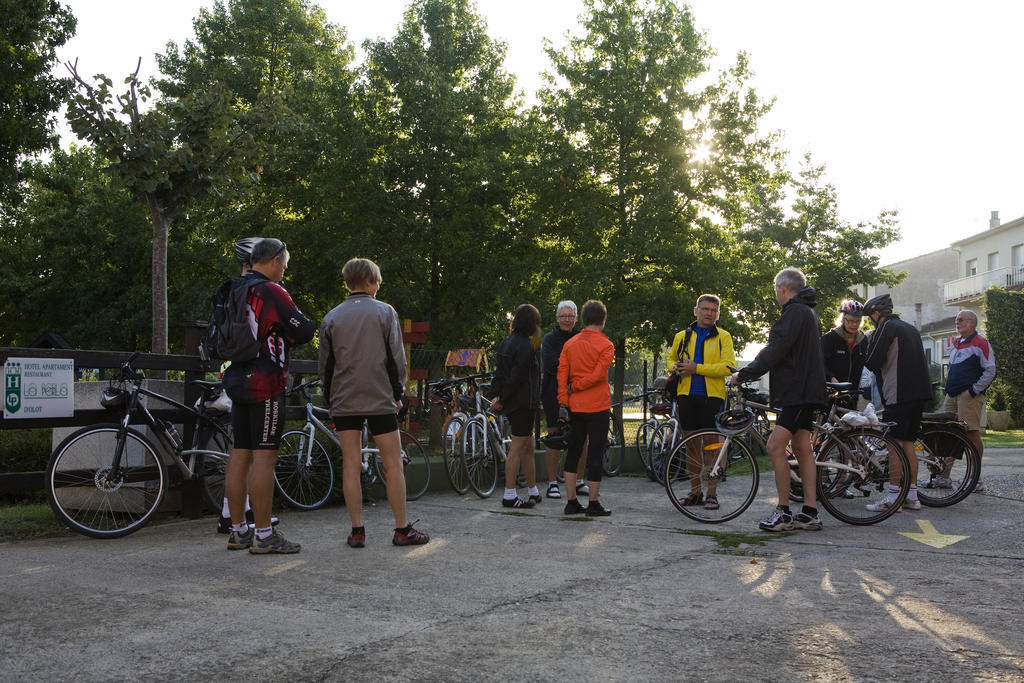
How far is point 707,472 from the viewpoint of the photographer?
24.6 ft

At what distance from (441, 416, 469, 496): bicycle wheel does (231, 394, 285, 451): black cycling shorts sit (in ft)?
10.7

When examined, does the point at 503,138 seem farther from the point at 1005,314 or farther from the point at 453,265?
the point at 1005,314

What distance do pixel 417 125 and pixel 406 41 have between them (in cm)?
304

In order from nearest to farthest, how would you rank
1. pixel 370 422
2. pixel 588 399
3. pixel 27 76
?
1. pixel 370 422
2. pixel 588 399
3. pixel 27 76

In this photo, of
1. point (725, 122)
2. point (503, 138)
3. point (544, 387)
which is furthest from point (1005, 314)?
point (544, 387)

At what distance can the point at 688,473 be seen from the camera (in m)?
7.54

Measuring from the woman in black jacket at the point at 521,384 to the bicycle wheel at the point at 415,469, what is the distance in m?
0.81

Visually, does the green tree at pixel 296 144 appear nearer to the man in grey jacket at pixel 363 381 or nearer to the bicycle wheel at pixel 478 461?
the bicycle wheel at pixel 478 461

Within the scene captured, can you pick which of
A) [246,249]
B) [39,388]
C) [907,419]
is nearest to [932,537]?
[907,419]

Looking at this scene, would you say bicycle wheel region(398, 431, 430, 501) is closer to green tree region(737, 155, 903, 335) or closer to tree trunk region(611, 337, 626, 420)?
tree trunk region(611, 337, 626, 420)

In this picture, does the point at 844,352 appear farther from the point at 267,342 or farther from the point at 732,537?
the point at 267,342

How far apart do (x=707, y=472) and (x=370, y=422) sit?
292cm

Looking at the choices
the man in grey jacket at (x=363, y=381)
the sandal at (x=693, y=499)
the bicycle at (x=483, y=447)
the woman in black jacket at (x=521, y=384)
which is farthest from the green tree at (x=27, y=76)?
the sandal at (x=693, y=499)

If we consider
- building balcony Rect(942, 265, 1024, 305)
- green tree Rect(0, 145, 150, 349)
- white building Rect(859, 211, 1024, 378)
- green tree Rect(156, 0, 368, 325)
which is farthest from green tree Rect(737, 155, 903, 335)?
green tree Rect(0, 145, 150, 349)
